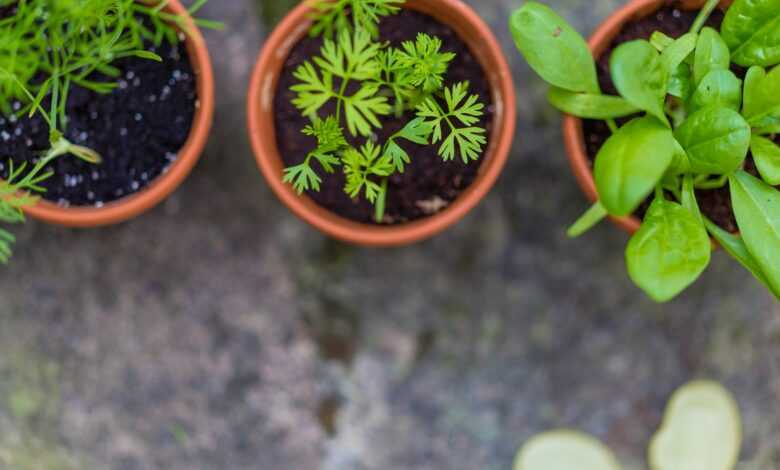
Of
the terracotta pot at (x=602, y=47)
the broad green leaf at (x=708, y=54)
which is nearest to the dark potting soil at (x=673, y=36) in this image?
the terracotta pot at (x=602, y=47)

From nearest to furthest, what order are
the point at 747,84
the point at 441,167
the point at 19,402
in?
Answer: the point at 747,84 → the point at 441,167 → the point at 19,402

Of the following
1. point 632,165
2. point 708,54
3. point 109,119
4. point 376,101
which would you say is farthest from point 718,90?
point 109,119

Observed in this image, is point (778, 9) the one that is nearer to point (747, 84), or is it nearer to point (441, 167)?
point (747, 84)

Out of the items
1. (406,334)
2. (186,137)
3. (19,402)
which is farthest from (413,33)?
(19,402)

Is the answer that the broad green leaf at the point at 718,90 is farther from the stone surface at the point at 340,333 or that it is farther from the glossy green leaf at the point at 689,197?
the stone surface at the point at 340,333

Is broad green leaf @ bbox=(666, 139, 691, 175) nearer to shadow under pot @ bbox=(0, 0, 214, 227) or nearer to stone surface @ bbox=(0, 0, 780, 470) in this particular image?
stone surface @ bbox=(0, 0, 780, 470)

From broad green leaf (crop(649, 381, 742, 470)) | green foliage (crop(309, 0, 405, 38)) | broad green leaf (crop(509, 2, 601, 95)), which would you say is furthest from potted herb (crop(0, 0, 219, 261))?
broad green leaf (crop(649, 381, 742, 470))
